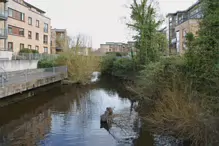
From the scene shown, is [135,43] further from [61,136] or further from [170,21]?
[170,21]

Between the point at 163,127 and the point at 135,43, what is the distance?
691 inches

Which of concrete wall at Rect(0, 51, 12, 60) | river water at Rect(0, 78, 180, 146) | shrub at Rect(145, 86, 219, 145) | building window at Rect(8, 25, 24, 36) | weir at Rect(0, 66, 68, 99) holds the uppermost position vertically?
building window at Rect(8, 25, 24, 36)

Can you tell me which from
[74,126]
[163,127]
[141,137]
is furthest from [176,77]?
[74,126]

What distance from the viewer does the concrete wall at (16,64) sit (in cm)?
2380

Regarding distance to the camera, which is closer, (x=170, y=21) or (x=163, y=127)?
(x=163, y=127)

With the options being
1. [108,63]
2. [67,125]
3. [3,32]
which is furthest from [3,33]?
[67,125]

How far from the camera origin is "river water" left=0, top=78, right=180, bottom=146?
917cm

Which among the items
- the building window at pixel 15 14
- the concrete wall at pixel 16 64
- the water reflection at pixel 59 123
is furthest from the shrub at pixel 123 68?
the building window at pixel 15 14

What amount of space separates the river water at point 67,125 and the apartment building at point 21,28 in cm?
1936

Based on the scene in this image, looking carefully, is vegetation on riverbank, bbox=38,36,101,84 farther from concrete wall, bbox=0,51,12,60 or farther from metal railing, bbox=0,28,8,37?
metal railing, bbox=0,28,8,37

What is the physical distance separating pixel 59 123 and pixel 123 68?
2208cm

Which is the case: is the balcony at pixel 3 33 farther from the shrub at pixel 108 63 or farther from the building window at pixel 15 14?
the shrub at pixel 108 63

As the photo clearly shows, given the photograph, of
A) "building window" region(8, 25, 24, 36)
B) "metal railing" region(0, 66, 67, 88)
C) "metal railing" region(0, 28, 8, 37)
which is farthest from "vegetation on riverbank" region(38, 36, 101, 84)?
"building window" region(8, 25, 24, 36)

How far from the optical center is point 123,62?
3303 centimetres
